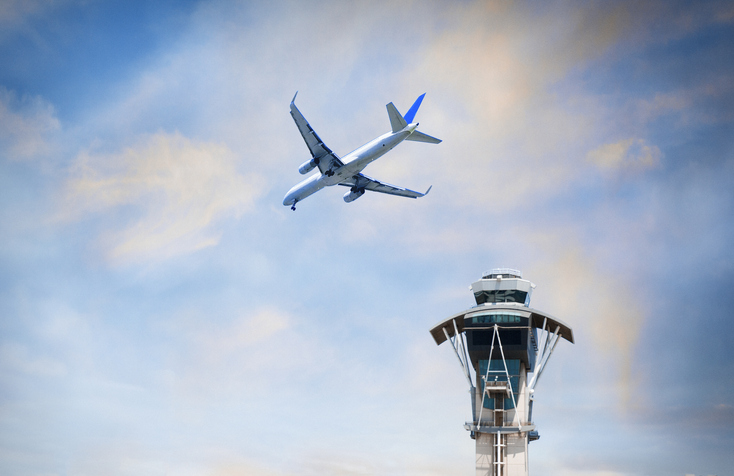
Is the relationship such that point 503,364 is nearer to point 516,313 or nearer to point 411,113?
point 516,313

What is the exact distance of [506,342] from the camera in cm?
12150

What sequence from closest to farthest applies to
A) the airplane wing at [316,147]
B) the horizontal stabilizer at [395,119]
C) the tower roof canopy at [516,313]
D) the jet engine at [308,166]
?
the horizontal stabilizer at [395,119] → the airplane wing at [316,147] → the jet engine at [308,166] → the tower roof canopy at [516,313]

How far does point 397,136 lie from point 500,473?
183 ft

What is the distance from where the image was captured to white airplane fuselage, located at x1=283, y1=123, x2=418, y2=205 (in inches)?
3814

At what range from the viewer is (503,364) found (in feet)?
402

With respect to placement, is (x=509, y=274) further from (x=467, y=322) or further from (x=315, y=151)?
(x=315, y=151)

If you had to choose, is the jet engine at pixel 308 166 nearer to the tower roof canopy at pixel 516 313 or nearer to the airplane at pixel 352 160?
the airplane at pixel 352 160

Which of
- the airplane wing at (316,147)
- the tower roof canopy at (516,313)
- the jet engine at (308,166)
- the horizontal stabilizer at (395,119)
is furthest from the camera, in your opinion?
the tower roof canopy at (516,313)

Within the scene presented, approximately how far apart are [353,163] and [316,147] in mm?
5891

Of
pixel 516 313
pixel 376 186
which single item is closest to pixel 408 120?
pixel 376 186

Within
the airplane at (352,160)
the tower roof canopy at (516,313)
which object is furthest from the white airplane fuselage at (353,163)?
the tower roof canopy at (516,313)

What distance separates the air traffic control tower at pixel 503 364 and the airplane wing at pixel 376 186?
23.5 metres

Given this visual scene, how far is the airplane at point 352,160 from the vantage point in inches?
3812

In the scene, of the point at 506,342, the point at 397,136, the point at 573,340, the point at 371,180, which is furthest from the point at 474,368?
the point at 397,136
